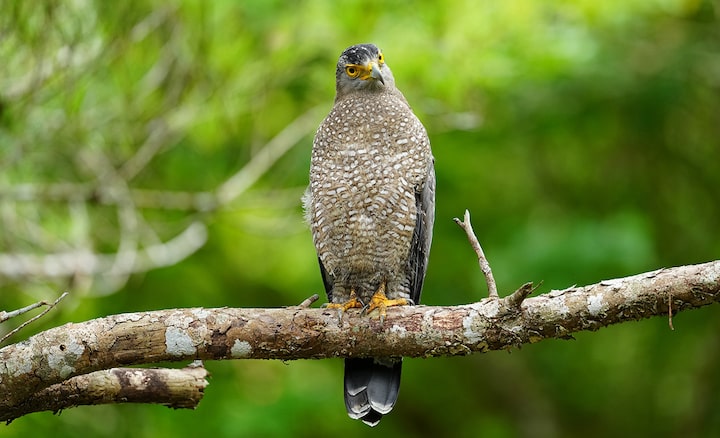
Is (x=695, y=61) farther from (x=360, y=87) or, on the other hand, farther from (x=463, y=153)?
(x=360, y=87)

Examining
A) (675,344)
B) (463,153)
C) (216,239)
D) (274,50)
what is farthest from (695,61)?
(216,239)

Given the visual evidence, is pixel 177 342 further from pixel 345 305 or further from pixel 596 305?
pixel 596 305

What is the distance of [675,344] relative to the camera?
830 cm

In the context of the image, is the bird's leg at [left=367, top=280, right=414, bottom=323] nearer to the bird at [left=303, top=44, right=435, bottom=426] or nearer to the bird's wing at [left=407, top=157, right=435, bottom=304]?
the bird at [left=303, top=44, right=435, bottom=426]

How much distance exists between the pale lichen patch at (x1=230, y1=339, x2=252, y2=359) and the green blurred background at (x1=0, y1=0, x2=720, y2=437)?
7.19 ft

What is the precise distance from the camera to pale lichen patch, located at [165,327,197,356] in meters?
3.48

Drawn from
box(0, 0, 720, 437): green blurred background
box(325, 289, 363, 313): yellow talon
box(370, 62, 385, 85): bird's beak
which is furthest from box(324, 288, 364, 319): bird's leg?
box(0, 0, 720, 437): green blurred background

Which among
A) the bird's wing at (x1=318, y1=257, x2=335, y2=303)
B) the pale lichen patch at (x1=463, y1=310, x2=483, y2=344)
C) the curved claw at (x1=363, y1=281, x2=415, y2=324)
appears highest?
the bird's wing at (x1=318, y1=257, x2=335, y2=303)

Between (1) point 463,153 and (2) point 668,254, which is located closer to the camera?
(1) point 463,153

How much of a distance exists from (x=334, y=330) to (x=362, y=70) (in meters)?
1.58

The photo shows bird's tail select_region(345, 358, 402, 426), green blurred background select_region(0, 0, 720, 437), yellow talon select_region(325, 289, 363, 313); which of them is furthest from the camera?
green blurred background select_region(0, 0, 720, 437)

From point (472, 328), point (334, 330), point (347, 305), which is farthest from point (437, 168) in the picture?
point (472, 328)

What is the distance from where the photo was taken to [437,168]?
6.91 m

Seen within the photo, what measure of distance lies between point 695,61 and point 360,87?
348 cm
